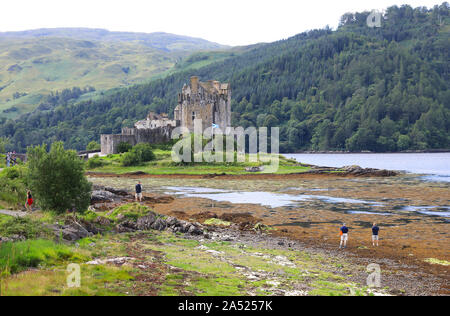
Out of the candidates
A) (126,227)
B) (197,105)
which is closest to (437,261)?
(126,227)

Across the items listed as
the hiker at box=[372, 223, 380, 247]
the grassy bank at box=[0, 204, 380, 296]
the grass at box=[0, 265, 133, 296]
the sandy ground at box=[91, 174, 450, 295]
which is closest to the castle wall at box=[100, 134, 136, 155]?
the sandy ground at box=[91, 174, 450, 295]

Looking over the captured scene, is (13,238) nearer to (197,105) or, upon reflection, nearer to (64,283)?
(64,283)

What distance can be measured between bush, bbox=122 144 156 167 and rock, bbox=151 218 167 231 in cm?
6077

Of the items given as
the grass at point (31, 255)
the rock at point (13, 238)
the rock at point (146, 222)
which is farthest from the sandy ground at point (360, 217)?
the rock at point (13, 238)

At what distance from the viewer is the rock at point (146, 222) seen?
31.6 meters

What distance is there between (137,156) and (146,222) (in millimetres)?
61200

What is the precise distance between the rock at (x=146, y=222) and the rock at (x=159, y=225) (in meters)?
0.25

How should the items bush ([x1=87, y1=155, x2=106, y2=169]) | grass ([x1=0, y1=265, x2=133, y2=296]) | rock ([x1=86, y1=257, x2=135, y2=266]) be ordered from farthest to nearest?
bush ([x1=87, y1=155, x2=106, y2=169]) → rock ([x1=86, y1=257, x2=135, y2=266]) → grass ([x1=0, y1=265, x2=133, y2=296])

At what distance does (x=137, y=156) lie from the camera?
91938 mm

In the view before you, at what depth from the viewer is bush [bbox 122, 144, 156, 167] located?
300ft

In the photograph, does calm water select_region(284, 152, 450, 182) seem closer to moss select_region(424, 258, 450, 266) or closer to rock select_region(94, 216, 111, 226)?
moss select_region(424, 258, 450, 266)

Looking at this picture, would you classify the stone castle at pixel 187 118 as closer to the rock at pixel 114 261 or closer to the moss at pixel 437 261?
the moss at pixel 437 261
